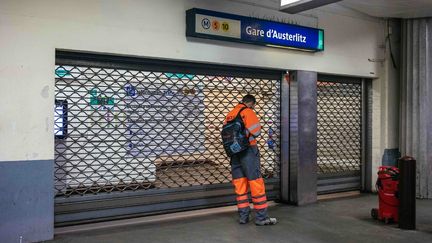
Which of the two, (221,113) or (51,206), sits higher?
(221,113)

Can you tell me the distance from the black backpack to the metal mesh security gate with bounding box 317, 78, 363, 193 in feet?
8.27

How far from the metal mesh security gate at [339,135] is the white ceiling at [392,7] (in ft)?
4.12

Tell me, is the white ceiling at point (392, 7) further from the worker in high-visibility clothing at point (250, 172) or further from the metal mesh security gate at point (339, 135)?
the worker in high-visibility clothing at point (250, 172)

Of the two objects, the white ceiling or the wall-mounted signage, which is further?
the white ceiling

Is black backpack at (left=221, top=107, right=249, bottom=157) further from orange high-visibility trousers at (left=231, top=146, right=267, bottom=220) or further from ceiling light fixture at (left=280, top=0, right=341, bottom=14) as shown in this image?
ceiling light fixture at (left=280, top=0, right=341, bottom=14)

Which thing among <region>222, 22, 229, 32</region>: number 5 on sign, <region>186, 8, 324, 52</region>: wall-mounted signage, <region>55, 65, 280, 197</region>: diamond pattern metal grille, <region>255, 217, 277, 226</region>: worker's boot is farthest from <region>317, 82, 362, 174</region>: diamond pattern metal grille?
<region>222, 22, 229, 32</region>: number 5 on sign

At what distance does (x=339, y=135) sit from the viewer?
757 cm

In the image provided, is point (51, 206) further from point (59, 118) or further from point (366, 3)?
point (366, 3)

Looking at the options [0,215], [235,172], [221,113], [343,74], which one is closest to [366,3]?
[343,74]

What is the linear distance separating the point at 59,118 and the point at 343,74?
4.62m

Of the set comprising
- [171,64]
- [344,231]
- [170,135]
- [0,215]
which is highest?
[171,64]

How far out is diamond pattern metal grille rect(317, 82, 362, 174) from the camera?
7348mm

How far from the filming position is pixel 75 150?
516 cm

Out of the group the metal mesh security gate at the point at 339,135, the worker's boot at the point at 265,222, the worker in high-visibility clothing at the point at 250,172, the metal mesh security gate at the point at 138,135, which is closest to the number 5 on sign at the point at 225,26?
the metal mesh security gate at the point at 138,135
